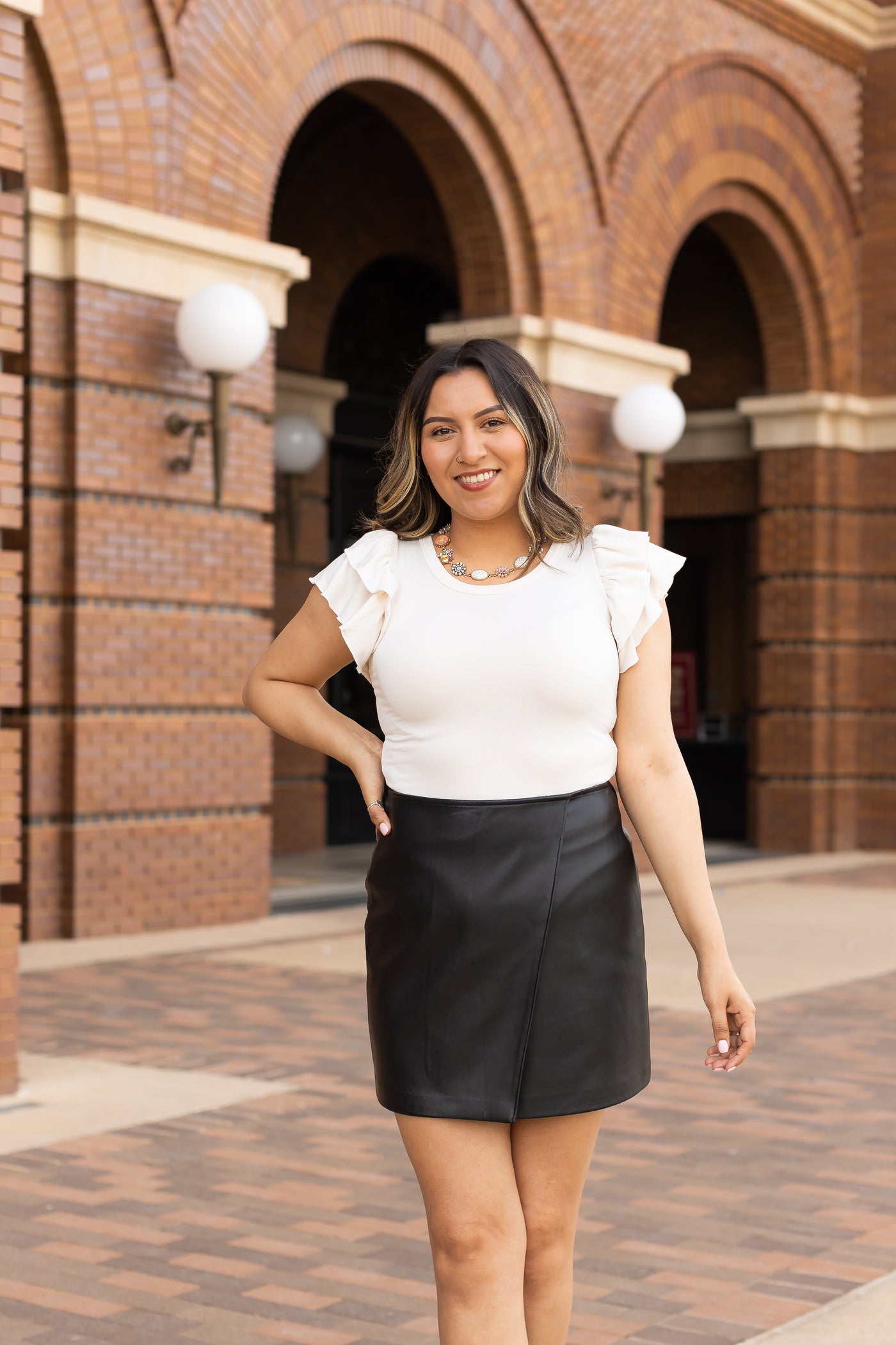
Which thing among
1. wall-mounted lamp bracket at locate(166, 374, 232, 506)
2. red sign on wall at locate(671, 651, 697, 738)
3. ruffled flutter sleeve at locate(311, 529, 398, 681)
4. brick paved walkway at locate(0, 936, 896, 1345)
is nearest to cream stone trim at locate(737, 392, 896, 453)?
red sign on wall at locate(671, 651, 697, 738)

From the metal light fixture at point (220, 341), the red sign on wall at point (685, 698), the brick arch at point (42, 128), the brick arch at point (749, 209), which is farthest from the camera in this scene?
the red sign on wall at point (685, 698)

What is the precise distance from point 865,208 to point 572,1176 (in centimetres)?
1426

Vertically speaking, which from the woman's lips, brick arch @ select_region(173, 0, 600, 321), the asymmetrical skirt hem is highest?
brick arch @ select_region(173, 0, 600, 321)

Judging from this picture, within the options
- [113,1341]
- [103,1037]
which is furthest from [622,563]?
[103,1037]

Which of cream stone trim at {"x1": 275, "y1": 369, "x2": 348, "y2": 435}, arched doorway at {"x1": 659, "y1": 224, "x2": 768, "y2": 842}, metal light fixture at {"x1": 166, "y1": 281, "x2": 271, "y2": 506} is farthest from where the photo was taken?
arched doorway at {"x1": 659, "y1": 224, "x2": 768, "y2": 842}

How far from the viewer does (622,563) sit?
2.55m

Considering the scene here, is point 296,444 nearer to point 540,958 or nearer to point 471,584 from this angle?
point 471,584

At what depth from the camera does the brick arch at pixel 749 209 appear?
507 inches

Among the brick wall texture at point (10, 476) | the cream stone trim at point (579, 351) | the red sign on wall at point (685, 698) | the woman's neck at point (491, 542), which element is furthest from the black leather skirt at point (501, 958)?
the red sign on wall at point (685, 698)

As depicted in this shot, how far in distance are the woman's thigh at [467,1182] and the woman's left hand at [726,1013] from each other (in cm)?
33

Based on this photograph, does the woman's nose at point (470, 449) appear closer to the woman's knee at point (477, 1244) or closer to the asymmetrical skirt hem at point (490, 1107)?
the asymmetrical skirt hem at point (490, 1107)

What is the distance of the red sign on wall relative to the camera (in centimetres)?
1662

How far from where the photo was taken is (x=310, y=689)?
2703mm

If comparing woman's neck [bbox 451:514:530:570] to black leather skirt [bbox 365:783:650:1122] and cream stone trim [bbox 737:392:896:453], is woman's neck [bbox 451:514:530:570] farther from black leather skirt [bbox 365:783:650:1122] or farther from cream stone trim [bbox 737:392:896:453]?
cream stone trim [bbox 737:392:896:453]
